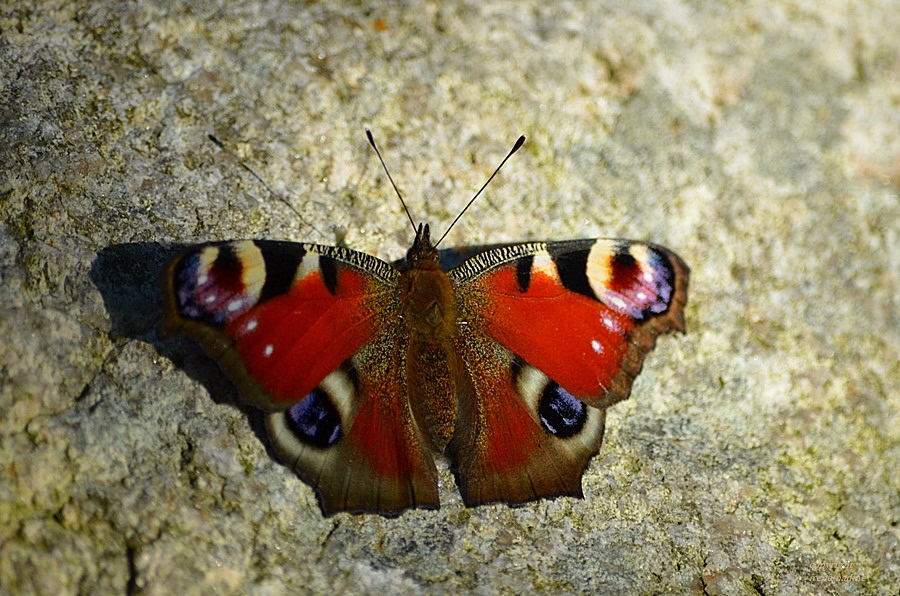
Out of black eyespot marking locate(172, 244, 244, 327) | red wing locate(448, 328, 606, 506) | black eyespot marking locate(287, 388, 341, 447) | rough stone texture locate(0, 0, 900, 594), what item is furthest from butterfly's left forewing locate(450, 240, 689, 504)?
black eyespot marking locate(172, 244, 244, 327)

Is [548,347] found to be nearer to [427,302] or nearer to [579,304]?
[579,304]

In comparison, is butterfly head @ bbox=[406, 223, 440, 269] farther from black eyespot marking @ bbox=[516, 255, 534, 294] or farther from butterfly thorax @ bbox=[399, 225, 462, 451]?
black eyespot marking @ bbox=[516, 255, 534, 294]

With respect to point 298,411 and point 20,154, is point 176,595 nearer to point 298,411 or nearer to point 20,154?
point 298,411

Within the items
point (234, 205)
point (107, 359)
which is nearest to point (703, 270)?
point (234, 205)

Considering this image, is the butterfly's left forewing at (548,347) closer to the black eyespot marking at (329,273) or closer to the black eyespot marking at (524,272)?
the black eyespot marking at (524,272)

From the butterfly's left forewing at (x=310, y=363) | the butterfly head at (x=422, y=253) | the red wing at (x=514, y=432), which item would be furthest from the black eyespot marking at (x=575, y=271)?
the butterfly's left forewing at (x=310, y=363)

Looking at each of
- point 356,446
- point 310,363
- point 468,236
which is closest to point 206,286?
point 310,363

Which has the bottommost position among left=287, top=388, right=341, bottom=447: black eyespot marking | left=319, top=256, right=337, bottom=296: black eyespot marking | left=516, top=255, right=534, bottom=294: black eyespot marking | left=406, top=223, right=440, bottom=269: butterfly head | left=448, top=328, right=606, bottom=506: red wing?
left=448, top=328, right=606, bottom=506: red wing

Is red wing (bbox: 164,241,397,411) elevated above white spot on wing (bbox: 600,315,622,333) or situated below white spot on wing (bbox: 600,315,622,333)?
above
